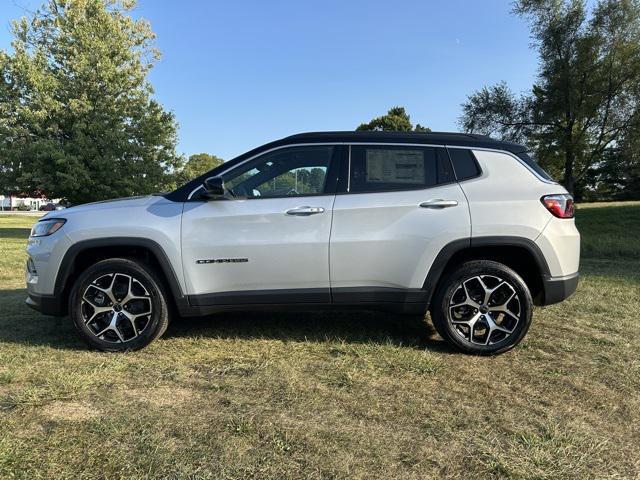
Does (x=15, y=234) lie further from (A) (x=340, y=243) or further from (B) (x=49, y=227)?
(A) (x=340, y=243)

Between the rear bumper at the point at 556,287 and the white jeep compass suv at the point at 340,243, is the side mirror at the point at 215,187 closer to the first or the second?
the white jeep compass suv at the point at 340,243

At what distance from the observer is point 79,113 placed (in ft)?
58.4

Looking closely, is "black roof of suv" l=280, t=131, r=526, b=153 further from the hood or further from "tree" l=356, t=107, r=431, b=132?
"tree" l=356, t=107, r=431, b=132

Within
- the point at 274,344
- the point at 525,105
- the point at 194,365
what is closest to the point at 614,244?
the point at 525,105

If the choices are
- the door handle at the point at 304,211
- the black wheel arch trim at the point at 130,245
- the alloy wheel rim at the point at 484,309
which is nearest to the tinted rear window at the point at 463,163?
the alloy wheel rim at the point at 484,309

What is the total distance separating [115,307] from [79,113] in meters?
16.3

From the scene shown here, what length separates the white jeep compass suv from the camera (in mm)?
3916

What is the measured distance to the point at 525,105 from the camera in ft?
62.0

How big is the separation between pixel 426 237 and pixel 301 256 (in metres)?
1.02

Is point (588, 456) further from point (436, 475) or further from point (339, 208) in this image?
point (339, 208)

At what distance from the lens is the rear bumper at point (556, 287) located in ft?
13.0

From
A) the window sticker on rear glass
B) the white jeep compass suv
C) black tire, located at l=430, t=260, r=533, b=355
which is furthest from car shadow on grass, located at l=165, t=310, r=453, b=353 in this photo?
the window sticker on rear glass

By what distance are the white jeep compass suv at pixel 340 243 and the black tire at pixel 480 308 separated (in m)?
0.01

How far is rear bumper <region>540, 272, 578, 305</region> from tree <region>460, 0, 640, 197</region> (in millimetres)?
15671
